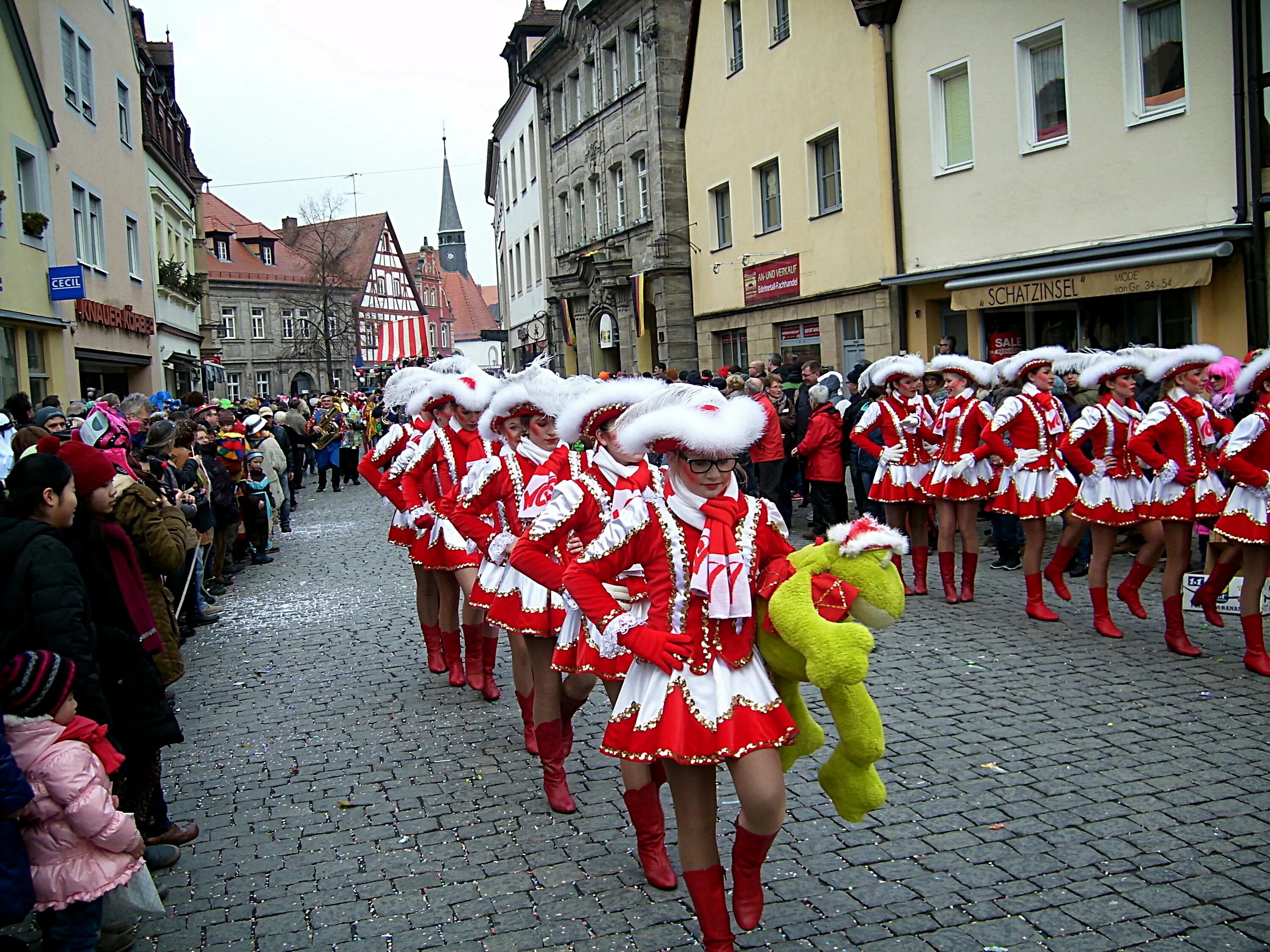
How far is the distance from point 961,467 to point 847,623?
6001 mm

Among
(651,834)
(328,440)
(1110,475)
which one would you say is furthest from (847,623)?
(328,440)

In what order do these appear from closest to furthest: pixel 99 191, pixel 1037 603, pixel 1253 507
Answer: pixel 1253 507, pixel 1037 603, pixel 99 191

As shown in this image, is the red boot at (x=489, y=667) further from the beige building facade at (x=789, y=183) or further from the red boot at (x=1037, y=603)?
the beige building facade at (x=789, y=183)

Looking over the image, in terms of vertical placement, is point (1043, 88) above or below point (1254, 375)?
above

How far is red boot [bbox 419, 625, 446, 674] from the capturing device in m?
8.14

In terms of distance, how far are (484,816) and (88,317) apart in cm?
1972

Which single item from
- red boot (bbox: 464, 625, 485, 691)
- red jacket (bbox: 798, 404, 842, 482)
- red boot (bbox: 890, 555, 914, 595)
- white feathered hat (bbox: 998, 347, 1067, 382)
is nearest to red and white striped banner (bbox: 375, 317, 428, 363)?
red jacket (bbox: 798, 404, 842, 482)

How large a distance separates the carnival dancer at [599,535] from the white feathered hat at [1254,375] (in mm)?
4172

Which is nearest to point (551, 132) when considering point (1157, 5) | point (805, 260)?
point (805, 260)

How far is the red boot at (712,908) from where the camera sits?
12.3 ft

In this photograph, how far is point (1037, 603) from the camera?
881 cm

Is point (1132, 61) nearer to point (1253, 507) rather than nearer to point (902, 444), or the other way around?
point (902, 444)

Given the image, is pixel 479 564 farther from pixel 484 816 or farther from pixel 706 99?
pixel 706 99

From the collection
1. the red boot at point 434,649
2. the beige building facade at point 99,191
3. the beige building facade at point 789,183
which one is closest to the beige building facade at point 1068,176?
the beige building facade at point 789,183
